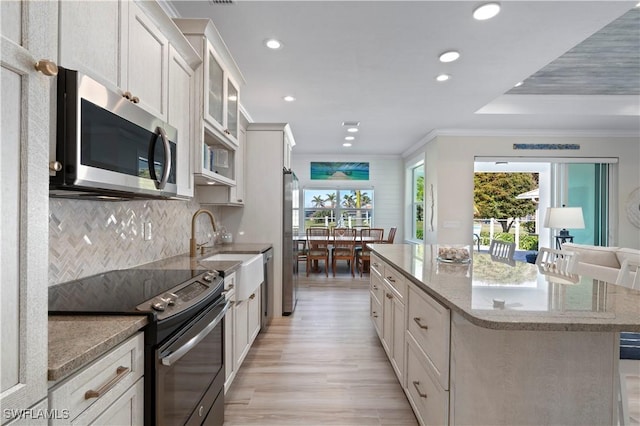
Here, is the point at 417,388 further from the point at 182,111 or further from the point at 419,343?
the point at 182,111

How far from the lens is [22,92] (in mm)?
614

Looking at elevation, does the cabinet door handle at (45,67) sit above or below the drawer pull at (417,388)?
above

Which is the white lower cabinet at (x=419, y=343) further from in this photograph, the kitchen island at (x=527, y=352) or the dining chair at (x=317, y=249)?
the dining chair at (x=317, y=249)

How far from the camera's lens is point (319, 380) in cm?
230

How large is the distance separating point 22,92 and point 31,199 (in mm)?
211

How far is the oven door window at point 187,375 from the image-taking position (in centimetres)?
108

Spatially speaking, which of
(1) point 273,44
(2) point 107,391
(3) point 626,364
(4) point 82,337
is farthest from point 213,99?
(3) point 626,364

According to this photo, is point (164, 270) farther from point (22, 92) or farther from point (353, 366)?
point (353, 366)

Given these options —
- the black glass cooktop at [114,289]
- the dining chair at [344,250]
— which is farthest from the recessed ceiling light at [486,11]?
the dining chair at [344,250]

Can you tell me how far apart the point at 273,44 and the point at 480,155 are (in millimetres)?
4152

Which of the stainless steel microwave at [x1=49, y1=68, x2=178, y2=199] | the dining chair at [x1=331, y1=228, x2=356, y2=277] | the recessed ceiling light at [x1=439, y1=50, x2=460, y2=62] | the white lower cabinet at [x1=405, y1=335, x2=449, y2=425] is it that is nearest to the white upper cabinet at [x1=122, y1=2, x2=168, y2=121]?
the stainless steel microwave at [x1=49, y1=68, x2=178, y2=199]

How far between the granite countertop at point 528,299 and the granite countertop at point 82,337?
1.09m

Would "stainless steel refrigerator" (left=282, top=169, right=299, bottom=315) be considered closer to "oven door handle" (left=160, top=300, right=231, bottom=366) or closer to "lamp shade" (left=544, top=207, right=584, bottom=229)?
"oven door handle" (left=160, top=300, right=231, bottom=366)

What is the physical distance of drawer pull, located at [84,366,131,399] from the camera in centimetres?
80
